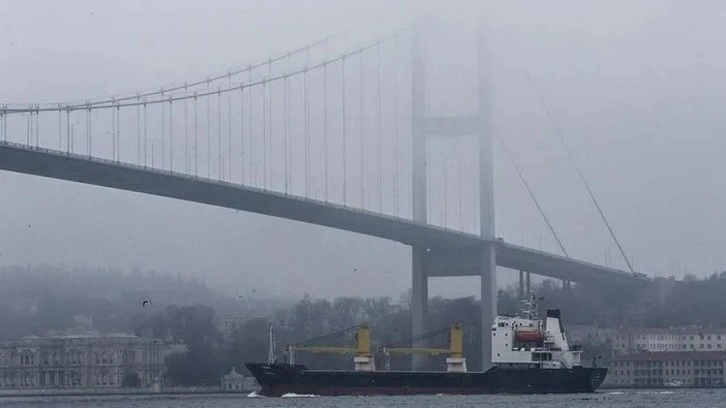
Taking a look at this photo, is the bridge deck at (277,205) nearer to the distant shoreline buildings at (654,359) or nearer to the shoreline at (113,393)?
the shoreline at (113,393)

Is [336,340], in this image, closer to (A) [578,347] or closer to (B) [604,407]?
(A) [578,347]

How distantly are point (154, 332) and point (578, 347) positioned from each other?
42.4 ft

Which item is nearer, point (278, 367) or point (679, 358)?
point (278, 367)

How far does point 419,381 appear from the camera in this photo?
2130 inches

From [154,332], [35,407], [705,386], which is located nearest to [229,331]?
[154,332]

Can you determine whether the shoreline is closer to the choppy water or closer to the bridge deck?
the choppy water

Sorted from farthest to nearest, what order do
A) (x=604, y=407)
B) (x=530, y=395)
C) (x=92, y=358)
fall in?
(x=92, y=358), (x=530, y=395), (x=604, y=407)

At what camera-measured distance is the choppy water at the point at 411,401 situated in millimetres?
45781

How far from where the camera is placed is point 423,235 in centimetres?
5456

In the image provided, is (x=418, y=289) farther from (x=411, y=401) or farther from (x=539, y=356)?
(x=411, y=401)

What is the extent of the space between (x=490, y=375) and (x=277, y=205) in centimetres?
656

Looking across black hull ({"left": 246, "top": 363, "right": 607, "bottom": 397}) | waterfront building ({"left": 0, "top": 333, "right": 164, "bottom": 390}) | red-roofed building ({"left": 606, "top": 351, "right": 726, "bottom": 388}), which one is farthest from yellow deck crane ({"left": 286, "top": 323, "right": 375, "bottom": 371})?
red-roofed building ({"left": 606, "top": 351, "right": 726, "bottom": 388})

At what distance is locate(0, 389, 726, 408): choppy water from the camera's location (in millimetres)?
45781

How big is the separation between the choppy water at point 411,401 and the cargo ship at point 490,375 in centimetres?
93
